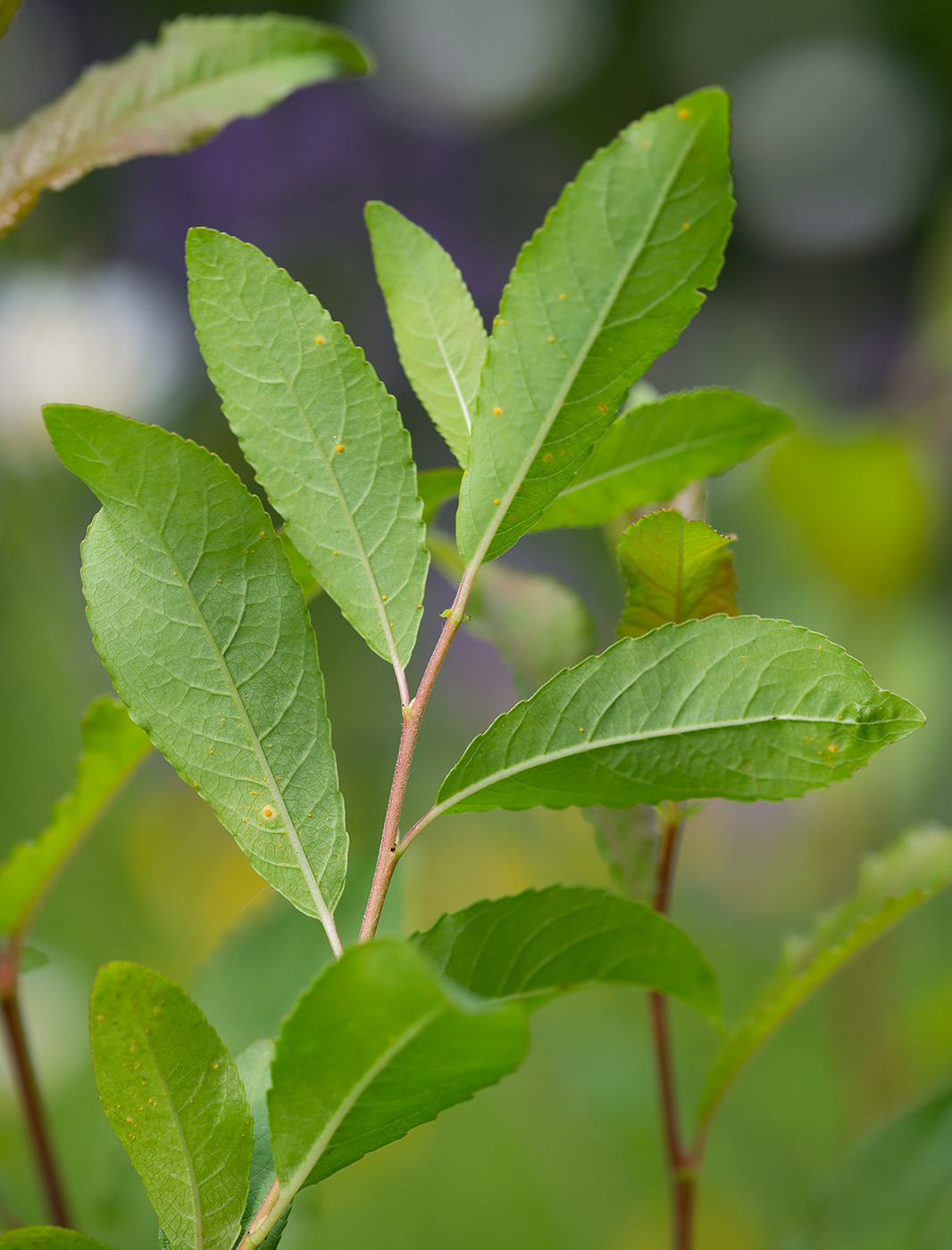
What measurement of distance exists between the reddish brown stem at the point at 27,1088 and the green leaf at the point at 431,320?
0.23 meters

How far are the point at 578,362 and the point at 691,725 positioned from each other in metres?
0.08

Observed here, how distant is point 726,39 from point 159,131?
3727 mm

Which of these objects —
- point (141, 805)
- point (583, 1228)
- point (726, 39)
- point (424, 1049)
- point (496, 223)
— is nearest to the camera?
point (424, 1049)

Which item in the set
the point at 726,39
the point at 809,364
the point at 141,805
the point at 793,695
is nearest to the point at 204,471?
the point at 793,695

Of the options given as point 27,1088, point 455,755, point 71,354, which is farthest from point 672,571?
point 455,755

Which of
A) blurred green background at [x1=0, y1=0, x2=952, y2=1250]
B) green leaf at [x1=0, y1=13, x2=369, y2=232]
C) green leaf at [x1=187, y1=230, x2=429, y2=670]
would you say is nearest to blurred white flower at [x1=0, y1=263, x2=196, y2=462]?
blurred green background at [x1=0, y1=0, x2=952, y2=1250]

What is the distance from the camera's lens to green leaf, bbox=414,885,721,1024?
21cm

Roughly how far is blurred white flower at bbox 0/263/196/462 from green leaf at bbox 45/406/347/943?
2.90ft

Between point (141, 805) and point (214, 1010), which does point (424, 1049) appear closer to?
point (214, 1010)

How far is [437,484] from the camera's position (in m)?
0.29

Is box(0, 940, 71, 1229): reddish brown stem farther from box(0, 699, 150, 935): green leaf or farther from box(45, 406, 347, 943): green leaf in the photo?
box(45, 406, 347, 943): green leaf

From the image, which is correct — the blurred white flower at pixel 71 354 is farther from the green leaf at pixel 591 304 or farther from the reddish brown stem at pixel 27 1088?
the green leaf at pixel 591 304

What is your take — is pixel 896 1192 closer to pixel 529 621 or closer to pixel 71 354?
pixel 529 621

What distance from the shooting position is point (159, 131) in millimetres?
298
